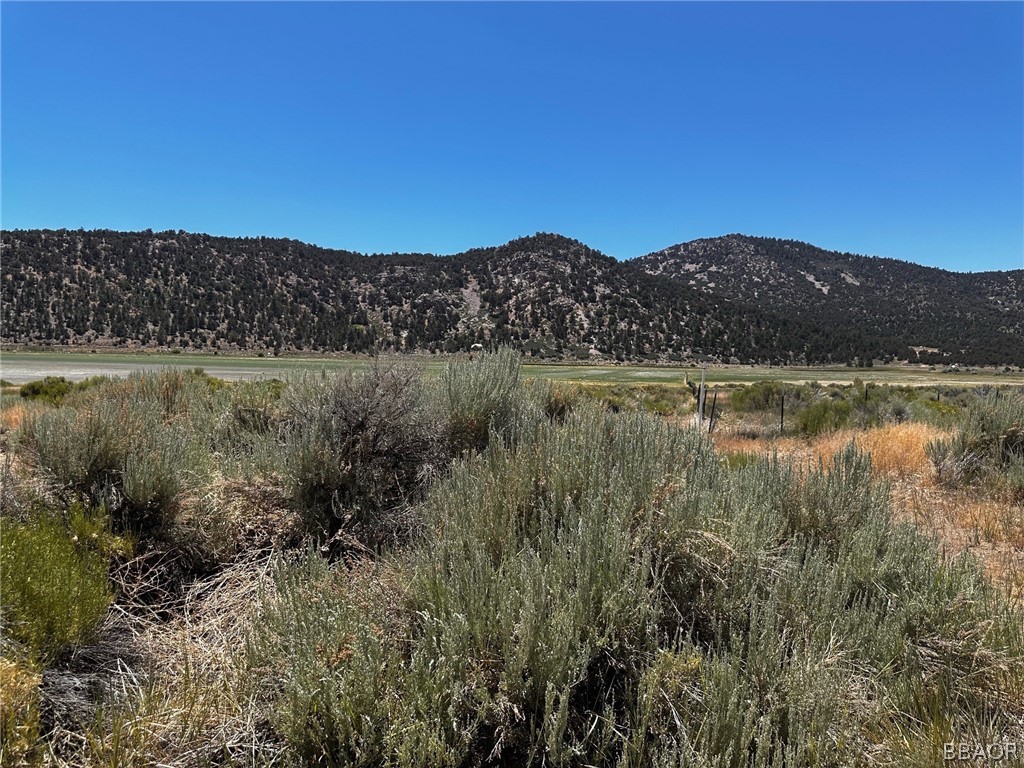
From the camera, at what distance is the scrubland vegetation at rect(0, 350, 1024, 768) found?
218 cm

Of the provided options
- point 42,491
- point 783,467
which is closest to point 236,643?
point 42,491

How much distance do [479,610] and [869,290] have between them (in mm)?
115078

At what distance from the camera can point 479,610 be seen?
247 cm

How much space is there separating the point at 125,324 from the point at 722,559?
60.1 metres

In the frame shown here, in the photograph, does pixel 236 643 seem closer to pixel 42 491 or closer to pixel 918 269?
pixel 42 491

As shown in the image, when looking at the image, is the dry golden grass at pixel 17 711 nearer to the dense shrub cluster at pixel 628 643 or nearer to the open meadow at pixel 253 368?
the dense shrub cluster at pixel 628 643

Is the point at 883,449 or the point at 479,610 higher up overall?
the point at 479,610

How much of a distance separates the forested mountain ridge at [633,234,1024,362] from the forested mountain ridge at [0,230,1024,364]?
768 millimetres

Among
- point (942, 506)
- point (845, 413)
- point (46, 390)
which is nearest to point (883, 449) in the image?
point (942, 506)

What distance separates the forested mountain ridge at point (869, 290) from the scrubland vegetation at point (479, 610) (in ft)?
260

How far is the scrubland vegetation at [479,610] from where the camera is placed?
2.18m

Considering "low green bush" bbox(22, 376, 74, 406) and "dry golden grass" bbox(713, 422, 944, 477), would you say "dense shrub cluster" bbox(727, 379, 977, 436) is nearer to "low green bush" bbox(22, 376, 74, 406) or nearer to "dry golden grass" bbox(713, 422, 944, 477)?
Answer: "dry golden grass" bbox(713, 422, 944, 477)

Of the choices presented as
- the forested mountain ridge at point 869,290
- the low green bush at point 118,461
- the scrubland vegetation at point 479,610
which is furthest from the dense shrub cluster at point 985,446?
the forested mountain ridge at point 869,290

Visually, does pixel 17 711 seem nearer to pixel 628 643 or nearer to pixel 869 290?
pixel 628 643
